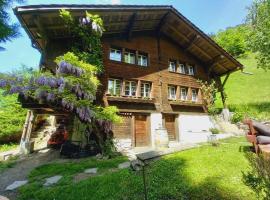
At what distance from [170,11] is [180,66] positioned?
16.3 ft

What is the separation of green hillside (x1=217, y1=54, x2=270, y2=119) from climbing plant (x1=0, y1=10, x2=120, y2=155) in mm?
14722

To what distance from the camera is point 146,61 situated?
18.1 m

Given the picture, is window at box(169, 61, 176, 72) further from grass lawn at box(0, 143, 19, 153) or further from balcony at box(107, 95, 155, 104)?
grass lawn at box(0, 143, 19, 153)

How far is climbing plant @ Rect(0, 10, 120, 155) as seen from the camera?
36.2 ft

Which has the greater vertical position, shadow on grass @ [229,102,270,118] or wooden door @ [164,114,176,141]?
shadow on grass @ [229,102,270,118]

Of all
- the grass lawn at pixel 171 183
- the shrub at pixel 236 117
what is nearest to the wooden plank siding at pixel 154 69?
the shrub at pixel 236 117

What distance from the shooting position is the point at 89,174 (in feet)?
30.0

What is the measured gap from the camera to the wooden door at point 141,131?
16.0 metres

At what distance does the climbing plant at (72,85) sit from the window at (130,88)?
3.13 meters

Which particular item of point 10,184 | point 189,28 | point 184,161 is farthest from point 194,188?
point 189,28

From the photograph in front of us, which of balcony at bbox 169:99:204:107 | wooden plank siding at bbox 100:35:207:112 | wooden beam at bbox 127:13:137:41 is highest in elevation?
wooden beam at bbox 127:13:137:41

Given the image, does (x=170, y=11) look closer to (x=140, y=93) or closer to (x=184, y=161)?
(x=140, y=93)

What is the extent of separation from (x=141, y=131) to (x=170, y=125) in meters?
2.80

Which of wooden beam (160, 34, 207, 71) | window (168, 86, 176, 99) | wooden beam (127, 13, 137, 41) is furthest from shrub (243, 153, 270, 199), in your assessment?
wooden beam (160, 34, 207, 71)
